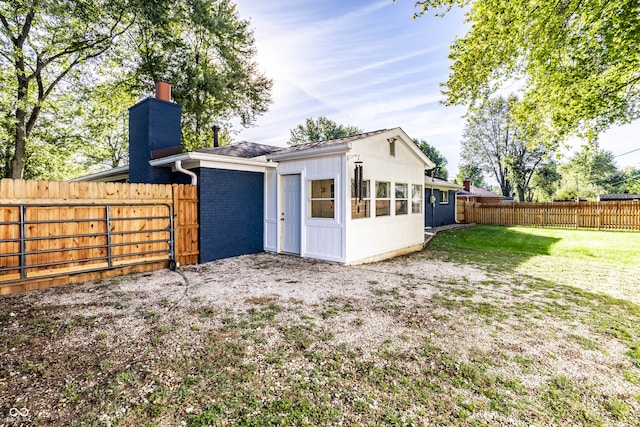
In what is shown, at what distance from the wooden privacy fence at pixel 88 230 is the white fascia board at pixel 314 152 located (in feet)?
7.39

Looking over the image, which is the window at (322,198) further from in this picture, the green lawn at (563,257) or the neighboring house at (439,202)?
the neighboring house at (439,202)

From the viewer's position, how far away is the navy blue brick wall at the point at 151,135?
7.92 m

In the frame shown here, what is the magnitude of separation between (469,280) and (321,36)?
8.39 metres

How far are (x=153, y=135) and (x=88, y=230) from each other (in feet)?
12.3

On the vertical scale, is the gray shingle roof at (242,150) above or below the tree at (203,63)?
below

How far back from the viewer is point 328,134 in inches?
1228

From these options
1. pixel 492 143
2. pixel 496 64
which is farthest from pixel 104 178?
pixel 492 143

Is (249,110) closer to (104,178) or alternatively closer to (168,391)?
(104,178)

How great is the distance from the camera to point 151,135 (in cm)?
794

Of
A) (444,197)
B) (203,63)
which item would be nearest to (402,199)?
(444,197)

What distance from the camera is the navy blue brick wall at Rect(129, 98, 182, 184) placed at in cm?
792

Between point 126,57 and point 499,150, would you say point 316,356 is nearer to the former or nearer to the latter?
point 126,57
